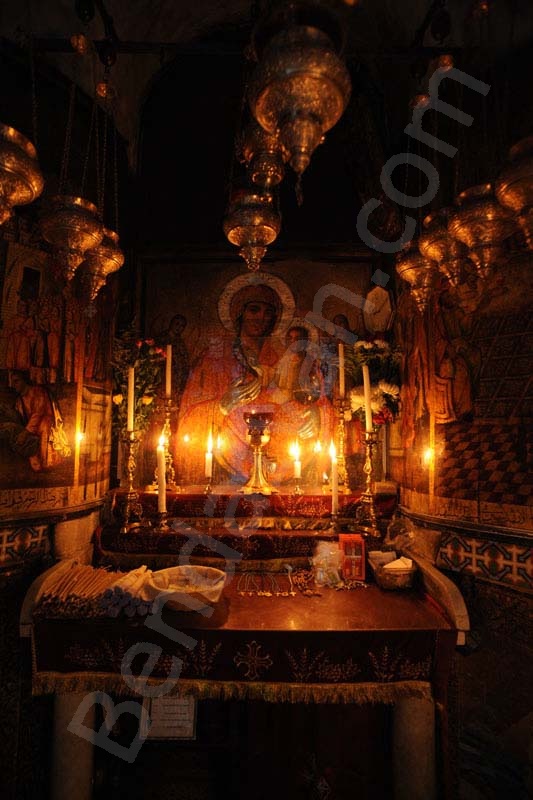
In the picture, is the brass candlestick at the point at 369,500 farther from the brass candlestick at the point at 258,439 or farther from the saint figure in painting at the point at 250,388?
the saint figure in painting at the point at 250,388

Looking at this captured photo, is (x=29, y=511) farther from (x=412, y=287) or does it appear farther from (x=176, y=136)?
(x=176, y=136)

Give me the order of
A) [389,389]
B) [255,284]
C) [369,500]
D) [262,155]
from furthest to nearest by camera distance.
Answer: [255,284] → [389,389] → [369,500] → [262,155]

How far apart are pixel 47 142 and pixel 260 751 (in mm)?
6192

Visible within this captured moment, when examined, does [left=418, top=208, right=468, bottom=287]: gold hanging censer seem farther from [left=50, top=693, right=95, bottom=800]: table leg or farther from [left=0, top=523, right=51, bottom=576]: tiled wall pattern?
[left=50, top=693, right=95, bottom=800]: table leg

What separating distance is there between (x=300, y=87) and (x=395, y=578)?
3.42 m

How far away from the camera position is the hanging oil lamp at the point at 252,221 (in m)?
3.10

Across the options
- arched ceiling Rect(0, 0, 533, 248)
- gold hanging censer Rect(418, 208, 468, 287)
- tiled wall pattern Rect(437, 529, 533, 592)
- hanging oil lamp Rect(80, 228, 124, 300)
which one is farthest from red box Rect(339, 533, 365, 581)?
arched ceiling Rect(0, 0, 533, 248)

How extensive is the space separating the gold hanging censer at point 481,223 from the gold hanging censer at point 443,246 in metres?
0.14

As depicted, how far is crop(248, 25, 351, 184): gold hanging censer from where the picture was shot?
71.3 inches

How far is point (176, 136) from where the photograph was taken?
5777 millimetres

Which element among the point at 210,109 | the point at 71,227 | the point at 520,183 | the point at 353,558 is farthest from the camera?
the point at 210,109

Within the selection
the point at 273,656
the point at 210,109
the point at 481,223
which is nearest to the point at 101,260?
the point at 481,223

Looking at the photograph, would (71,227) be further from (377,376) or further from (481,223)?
(377,376)

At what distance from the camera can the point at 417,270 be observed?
325 cm
